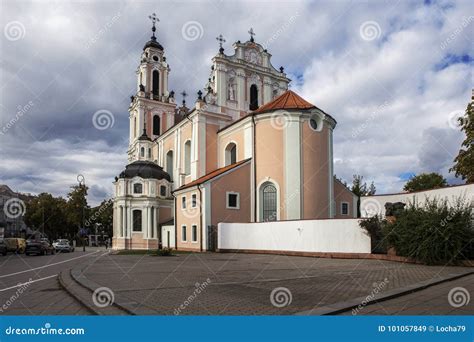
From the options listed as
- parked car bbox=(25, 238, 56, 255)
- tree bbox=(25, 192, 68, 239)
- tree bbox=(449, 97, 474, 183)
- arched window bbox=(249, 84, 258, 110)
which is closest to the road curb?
tree bbox=(449, 97, 474, 183)

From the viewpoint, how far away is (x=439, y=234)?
52.1 ft

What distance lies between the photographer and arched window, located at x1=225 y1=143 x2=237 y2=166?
38438 millimetres

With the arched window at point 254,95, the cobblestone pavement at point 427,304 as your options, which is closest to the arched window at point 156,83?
the arched window at point 254,95

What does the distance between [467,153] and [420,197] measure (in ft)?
24.5

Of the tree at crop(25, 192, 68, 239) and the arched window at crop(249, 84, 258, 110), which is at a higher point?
the arched window at crop(249, 84, 258, 110)

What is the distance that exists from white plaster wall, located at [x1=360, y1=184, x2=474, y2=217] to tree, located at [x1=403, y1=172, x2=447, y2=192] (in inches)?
1173

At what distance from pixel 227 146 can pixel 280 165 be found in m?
8.02

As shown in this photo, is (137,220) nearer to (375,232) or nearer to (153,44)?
(153,44)

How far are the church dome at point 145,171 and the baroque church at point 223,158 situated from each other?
12 centimetres

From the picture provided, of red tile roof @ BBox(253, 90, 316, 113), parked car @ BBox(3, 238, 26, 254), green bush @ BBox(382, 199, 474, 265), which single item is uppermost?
red tile roof @ BBox(253, 90, 316, 113)

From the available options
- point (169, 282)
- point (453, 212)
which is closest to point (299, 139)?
point (453, 212)

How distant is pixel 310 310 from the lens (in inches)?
271

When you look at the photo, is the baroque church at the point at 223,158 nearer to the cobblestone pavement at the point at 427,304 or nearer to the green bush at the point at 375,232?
the green bush at the point at 375,232

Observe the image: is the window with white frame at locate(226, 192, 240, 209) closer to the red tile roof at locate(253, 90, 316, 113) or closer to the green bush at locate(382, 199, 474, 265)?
the red tile roof at locate(253, 90, 316, 113)
